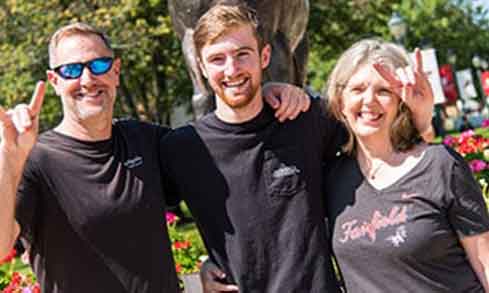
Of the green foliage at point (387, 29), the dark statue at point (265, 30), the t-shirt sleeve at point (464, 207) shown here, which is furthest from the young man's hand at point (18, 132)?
the green foliage at point (387, 29)

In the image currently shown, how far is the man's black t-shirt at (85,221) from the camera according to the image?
265 centimetres

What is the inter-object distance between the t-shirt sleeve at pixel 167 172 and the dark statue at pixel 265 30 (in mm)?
1285

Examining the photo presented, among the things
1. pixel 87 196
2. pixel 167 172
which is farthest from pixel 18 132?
pixel 167 172

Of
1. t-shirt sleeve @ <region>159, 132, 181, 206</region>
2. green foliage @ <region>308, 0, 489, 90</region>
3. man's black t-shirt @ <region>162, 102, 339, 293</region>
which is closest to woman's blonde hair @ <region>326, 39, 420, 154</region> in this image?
man's black t-shirt @ <region>162, 102, 339, 293</region>

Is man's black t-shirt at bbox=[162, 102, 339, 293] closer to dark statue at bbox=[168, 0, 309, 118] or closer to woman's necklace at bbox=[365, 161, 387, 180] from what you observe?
woman's necklace at bbox=[365, 161, 387, 180]

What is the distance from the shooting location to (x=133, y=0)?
15.5 meters

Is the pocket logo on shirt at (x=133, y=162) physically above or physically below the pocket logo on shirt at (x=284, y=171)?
above

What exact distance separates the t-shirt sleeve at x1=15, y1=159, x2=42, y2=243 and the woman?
3.51 ft

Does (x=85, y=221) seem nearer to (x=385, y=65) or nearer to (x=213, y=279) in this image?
(x=213, y=279)

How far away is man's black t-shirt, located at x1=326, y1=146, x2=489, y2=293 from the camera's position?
2.34 metres

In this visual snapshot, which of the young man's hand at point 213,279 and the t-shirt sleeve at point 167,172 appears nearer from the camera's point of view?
the young man's hand at point 213,279

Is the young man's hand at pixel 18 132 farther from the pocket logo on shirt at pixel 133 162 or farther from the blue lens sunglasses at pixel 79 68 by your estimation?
the pocket logo on shirt at pixel 133 162

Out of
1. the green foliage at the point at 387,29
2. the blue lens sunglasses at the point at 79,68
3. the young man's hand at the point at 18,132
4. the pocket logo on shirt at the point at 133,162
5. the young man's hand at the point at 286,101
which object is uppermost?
the blue lens sunglasses at the point at 79,68

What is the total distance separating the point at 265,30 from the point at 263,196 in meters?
1.75
